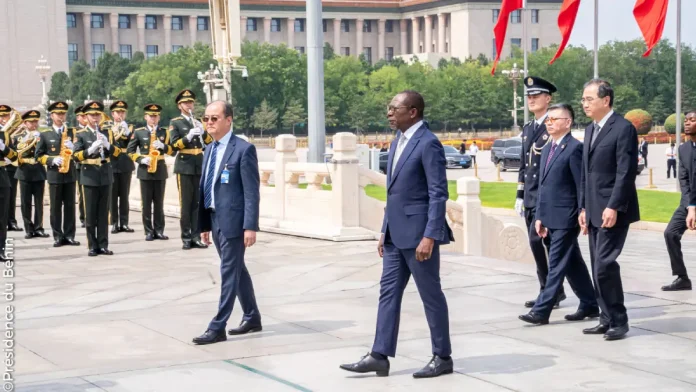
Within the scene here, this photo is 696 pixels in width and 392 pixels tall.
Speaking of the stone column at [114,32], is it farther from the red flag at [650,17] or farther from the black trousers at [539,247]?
the black trousers at [539,247]

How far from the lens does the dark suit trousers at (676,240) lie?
10766 mm

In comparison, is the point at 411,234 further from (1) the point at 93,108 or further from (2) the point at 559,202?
(1) the point at 93,108

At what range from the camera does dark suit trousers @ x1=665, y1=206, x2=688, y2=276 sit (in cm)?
1077

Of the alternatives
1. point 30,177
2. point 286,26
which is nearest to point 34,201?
point 30,177

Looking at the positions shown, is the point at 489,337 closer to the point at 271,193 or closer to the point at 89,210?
the point at 89,210

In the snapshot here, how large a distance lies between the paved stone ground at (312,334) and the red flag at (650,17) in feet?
8.22

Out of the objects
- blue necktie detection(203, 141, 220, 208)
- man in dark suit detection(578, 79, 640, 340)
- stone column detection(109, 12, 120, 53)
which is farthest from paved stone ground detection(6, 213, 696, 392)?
stone column detection(109, 12, 120, 53)

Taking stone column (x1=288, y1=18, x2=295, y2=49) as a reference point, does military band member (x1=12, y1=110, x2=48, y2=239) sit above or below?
below

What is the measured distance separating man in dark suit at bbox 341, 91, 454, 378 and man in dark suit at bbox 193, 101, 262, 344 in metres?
1.48

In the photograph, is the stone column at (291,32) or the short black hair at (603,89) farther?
the stone column at (291,32)

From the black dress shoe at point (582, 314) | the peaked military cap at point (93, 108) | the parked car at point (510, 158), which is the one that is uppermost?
the peaked military cap at point (93, 108)

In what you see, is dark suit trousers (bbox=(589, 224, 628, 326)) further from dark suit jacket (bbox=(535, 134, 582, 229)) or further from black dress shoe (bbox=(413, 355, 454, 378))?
black dress shoe (bbox=(413, 355, 454, 378))

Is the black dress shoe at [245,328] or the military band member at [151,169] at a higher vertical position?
the military band member at [151,169]

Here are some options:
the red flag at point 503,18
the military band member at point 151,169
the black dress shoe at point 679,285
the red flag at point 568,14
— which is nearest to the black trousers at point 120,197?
the military band member at point 151,169
